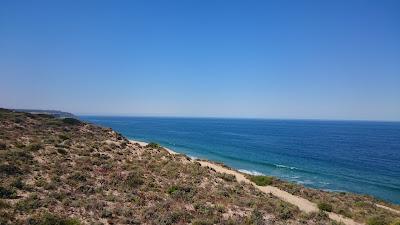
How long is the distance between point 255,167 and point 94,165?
39.9m

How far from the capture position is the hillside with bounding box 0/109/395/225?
19281mm

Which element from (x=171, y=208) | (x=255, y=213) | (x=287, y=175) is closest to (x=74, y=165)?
(x=171, y=208)

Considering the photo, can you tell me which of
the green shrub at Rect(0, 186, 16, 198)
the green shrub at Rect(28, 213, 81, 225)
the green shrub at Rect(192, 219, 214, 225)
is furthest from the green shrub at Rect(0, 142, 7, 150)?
the green shrub at Rect(192, 219, 214, 225)

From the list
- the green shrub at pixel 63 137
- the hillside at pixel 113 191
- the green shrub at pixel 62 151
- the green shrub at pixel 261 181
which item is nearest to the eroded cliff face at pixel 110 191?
the hillside at pixel 113 191

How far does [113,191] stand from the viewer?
79.8 ft

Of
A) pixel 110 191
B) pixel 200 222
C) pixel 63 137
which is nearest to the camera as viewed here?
pixel 200 222

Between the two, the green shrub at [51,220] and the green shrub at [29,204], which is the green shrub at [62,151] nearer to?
the green shrub at [29,204]

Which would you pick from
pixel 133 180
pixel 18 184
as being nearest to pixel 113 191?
pixel 133 180

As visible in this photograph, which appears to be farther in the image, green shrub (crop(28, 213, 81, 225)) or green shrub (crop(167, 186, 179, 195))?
green shrub (crop(167, 186, 179, 195))

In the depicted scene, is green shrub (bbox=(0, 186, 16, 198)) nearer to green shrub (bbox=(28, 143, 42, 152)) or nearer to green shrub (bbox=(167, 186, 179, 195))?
green shrub (bbox=(167, 186, 179, 195))

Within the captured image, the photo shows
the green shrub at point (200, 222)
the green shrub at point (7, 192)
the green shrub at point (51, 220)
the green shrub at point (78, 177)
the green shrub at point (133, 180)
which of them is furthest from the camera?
the green shrub at point (133, 180)

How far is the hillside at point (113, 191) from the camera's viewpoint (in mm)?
19281

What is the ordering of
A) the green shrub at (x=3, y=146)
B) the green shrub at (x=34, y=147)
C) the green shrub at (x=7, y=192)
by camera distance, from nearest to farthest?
the green shrub at (x=7, y=192) → the green shrub at (x=3, y=146) → the green shrub at (x=34, y=147)

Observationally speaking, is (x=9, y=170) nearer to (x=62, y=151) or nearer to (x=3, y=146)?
(x=3, y=146)
